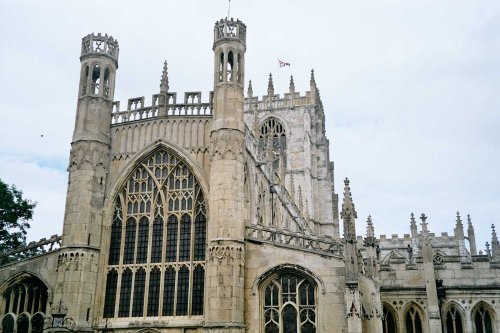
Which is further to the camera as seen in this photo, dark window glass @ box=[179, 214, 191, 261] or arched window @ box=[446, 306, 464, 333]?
arched window @ box=[446, 306, 464, 333]

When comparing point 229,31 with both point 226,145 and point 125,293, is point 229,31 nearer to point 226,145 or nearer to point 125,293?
point 226,145

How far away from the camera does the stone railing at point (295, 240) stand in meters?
22.9

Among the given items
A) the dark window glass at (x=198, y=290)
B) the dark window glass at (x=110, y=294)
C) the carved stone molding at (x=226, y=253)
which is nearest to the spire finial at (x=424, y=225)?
the carved stone molding at (x=226, y=253)

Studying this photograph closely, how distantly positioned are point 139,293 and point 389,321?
13.5 metres

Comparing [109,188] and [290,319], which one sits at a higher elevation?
[109,188]

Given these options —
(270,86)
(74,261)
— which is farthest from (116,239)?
(270,86)

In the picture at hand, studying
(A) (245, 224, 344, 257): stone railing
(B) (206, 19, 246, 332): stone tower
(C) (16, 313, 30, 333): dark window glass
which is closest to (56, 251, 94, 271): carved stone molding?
(C) (16, 313, 30, 333): dark window glass

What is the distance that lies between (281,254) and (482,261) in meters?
12.9

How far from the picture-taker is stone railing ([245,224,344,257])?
75.0 feet

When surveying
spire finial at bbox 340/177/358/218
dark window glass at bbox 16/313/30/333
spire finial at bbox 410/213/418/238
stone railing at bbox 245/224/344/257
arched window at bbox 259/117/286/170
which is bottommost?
dark window glass at bbox 16/313/30/333

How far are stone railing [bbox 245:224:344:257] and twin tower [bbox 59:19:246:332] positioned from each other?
0.66m

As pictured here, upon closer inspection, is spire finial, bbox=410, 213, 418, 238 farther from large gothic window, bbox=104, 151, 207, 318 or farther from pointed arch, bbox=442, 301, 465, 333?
large gothic window, bbox=104, 151, 207, 318

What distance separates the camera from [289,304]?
22.6m

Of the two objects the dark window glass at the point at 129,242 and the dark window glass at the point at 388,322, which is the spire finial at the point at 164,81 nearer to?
the dark window glass at the point at 129,242
